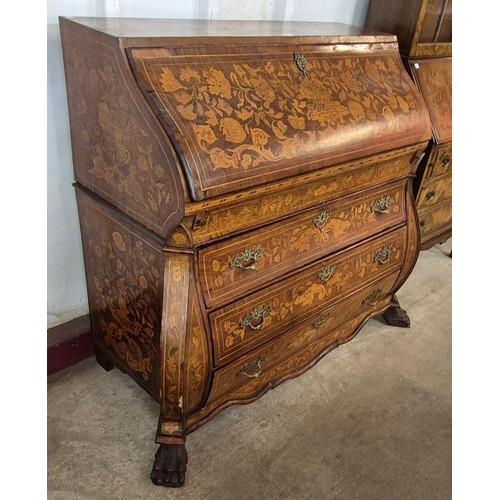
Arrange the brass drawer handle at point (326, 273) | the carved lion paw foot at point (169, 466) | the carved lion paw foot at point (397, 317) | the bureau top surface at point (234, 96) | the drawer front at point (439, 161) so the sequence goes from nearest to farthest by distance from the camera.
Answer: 1. the bureau top surface at point (234, 96)
2. the carved lion paw foot at point (169, 466)
3. the brass drawer handle at point (326, 273)
4. the drawer front at point (439, 161)
5. the carved lion paw foot at point (397, 317)

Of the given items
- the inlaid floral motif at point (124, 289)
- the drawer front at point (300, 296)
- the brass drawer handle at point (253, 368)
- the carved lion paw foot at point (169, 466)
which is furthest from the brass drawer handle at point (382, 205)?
the carved lion paw foot at point (169, 466)

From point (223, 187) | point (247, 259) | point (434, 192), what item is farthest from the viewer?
point (434, 192)

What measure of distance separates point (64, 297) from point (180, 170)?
40.5 inches

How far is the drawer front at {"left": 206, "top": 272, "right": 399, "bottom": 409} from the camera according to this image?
5.36 feet

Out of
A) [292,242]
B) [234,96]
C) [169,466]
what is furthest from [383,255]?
[169,466]

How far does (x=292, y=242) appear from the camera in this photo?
161 cm

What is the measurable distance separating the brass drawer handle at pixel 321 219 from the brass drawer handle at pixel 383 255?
15.9 inches

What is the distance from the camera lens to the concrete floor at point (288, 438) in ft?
5.32

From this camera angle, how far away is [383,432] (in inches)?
74.6

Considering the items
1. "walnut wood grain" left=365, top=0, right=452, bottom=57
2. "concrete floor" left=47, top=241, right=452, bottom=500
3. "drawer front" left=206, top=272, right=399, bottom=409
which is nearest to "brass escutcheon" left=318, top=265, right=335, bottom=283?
"drawer front" left=206, top=272, right=399, bottom=409

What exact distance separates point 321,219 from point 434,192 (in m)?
1.16

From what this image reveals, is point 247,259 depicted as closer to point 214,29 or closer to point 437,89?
point 214,29

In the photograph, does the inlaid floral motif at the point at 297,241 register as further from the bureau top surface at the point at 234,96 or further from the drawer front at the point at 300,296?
the bureau top surface at the point at 234,96

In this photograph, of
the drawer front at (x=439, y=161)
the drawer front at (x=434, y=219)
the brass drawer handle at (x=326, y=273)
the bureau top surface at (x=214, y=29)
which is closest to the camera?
the bureau top surface at (x=214, y=29)
